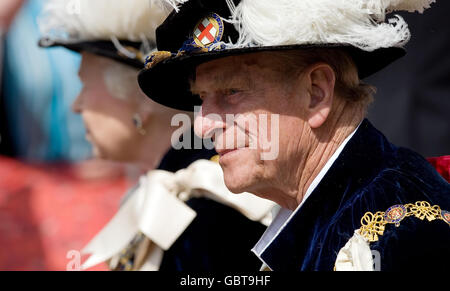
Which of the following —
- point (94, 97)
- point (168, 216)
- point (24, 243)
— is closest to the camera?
point (168, 216)

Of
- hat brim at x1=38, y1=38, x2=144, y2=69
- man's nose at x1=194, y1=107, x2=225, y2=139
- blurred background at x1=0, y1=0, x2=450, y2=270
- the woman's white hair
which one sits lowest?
blurred background at x1=0, y1=0, x2=450, y2=270

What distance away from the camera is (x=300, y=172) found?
2.20m

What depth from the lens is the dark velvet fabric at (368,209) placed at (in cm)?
177

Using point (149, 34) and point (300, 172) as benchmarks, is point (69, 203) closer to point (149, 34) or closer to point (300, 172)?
point (149, 34)

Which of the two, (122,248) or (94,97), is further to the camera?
(94,97)

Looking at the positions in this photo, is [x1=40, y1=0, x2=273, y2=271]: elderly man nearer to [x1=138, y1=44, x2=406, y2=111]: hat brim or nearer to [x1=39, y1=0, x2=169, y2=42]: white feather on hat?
[x1=39, y1=0, x2=169, y2=42]: white feather on hat

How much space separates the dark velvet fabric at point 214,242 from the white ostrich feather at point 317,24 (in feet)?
3.91

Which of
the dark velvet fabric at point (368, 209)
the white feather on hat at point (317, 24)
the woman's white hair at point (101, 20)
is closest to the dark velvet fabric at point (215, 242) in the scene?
the dark velvet fabric at point (368, 209)

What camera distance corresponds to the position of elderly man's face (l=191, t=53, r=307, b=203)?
2.12 metres

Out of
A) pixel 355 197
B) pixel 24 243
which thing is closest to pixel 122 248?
pixel 355 197

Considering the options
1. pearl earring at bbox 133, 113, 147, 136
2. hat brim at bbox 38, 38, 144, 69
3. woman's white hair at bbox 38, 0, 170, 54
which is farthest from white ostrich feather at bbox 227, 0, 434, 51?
pearl earring at bbox 133, 113, 147, 136

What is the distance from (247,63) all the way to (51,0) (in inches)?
72.0

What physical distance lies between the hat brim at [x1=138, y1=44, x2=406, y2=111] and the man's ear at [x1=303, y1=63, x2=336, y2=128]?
0.33ft

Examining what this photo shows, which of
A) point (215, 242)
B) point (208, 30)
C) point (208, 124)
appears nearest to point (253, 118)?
point (208, 124)
